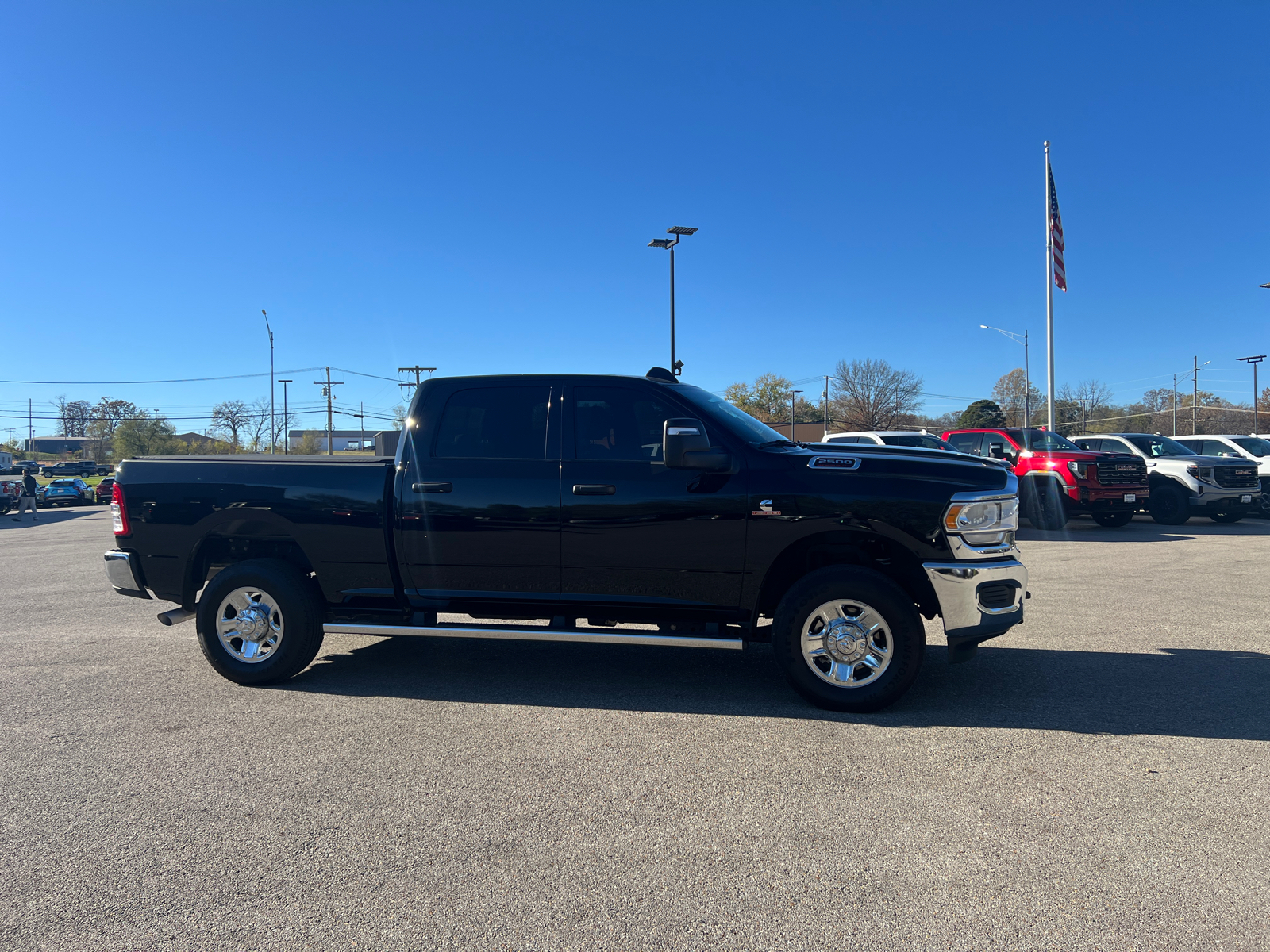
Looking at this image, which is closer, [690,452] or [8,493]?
[690,452]

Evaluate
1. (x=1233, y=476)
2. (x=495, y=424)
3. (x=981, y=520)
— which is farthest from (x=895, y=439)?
(x=495, y=424)

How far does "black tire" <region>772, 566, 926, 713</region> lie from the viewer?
474 centimetres

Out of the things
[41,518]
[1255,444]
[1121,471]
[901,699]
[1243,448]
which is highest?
[1255,444]

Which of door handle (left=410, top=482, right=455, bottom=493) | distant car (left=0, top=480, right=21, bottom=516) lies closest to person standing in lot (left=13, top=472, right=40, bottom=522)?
distant car (left=0, top=480, right=21, bottom=516)

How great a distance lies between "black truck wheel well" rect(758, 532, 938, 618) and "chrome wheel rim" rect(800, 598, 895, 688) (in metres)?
0.27

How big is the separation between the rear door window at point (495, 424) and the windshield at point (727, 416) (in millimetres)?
935

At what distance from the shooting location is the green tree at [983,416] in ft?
261

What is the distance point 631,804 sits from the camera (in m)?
3.67

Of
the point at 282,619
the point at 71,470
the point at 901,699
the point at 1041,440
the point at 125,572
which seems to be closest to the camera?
the point at 901,699

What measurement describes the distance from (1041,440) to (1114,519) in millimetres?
2161

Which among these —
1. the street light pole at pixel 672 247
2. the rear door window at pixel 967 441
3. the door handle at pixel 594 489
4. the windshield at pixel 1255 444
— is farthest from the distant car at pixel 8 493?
the windshield at pixel 1255 444

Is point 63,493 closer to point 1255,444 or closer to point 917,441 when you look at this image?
point 917,441

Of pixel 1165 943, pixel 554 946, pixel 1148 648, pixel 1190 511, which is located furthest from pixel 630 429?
pixel 1190 511

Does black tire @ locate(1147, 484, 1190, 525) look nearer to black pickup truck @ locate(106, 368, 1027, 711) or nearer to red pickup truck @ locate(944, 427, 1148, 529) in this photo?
red pickup truck @ locate(944, 427, 1148, 529)
